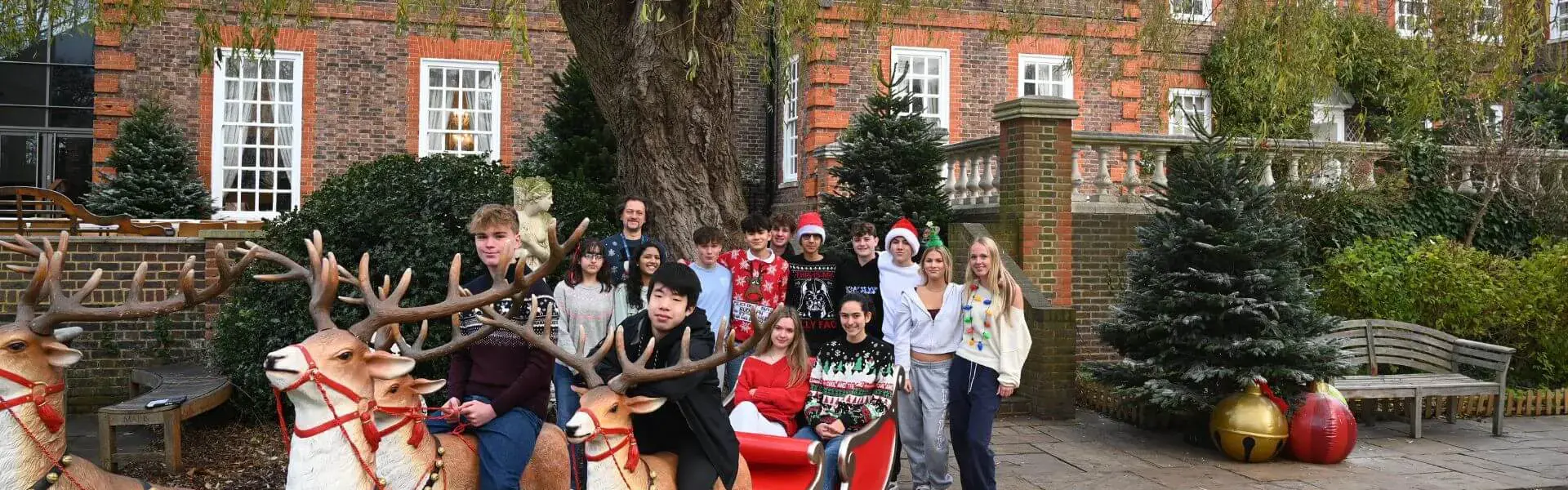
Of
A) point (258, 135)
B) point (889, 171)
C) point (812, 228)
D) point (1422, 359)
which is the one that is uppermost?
point (258, 135)

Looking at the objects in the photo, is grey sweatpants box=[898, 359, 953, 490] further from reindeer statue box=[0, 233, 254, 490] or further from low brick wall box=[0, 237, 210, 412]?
low brick wall box=[0, 237, 210, 412]

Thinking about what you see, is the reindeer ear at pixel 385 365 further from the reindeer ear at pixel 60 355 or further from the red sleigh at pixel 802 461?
the red sleigh at pixel 802 461

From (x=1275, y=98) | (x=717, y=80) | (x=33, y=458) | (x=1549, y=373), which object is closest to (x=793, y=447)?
(x=33, y=458)

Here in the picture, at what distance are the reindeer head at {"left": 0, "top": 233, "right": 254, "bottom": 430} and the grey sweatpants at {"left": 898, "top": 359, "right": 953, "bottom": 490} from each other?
12.8 ft

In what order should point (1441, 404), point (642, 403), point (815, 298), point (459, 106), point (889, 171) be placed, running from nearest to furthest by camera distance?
point (642, 403) → point (815, 298) → point (1441, 404) → point (889, 171) → point (459, 106)

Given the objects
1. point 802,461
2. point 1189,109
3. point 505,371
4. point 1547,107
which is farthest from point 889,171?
point 1547,107

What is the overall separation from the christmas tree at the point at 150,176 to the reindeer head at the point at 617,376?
1380 cm

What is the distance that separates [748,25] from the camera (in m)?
10.6

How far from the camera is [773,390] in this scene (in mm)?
6109

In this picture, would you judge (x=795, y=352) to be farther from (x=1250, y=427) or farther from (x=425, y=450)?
(x=1250, y=427)

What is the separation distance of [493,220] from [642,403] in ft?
3.97

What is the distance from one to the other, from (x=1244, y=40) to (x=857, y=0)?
356 centimetres

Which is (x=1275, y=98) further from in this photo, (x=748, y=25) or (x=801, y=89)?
Answer: (x=801, y=89)

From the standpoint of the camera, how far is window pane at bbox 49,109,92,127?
20875mm
